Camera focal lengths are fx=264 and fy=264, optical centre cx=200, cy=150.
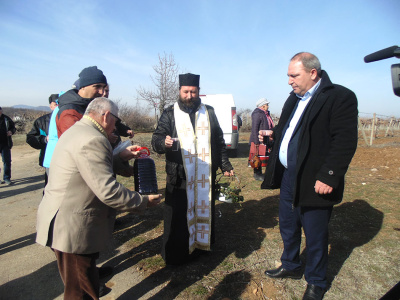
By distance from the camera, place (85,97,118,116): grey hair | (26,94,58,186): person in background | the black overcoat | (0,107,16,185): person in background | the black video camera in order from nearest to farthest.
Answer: the black video camera → (85,97,118,116): grey hair → the black overcoat → (26,94,58,186): person in background → (0,107,16,185): person in background

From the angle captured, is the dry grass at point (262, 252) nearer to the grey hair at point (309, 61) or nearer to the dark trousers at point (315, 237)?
the dark trousers at point (315, 237)

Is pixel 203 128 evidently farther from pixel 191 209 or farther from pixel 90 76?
pixel 90 76

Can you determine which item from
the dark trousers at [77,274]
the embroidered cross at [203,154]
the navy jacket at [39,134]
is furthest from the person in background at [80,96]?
the navy jacket at [39,134]

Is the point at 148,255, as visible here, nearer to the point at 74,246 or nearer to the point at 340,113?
the point at 74,246

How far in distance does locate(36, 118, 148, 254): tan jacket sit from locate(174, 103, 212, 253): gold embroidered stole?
125 cm

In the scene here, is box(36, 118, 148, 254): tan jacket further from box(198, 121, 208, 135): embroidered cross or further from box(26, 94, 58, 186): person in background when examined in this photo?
box(26, 94, 58, 186): person in background

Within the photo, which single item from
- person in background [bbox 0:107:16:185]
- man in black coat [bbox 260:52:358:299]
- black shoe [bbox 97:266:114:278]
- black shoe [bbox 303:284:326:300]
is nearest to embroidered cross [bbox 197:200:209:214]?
man in black coat [bbox 260:52:358:299]

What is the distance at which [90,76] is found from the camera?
2.71m

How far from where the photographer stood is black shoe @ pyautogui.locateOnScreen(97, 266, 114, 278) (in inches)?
118

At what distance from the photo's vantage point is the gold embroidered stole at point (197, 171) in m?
3.10

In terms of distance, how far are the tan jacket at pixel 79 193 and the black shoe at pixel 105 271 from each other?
4.23ft

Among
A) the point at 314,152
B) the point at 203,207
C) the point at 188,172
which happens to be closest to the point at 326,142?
the point at 314,152

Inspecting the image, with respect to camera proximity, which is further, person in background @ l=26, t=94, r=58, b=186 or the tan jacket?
person in background @ l=26, t=94, r=58, b=186

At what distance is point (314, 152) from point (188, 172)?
53.9 inches
